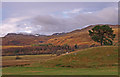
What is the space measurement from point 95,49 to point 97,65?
11.2 metres

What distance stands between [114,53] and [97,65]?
9.44 m

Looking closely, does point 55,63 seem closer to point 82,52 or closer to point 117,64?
point 82,52

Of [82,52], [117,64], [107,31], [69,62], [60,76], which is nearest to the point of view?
[60,76]

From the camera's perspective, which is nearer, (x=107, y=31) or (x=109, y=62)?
(x=109, y=62)

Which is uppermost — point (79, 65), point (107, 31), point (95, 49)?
point (107, 31)

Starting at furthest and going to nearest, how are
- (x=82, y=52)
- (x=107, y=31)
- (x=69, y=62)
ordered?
(x=107, y=31) < (x=82, y=52) < (x=69, y=62)

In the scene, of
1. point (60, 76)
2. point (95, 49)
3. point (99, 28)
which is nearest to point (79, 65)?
point (95, 49)

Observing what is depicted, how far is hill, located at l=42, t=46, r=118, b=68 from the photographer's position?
1697 inches

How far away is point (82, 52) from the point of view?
5209 cm

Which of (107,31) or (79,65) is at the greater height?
(107,31)

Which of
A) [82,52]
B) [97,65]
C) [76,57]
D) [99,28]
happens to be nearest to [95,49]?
[82,52]

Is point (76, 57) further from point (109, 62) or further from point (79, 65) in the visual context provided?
point (109, 62)

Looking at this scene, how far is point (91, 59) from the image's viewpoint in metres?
46.8

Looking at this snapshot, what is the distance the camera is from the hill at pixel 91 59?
43094 millimetres
